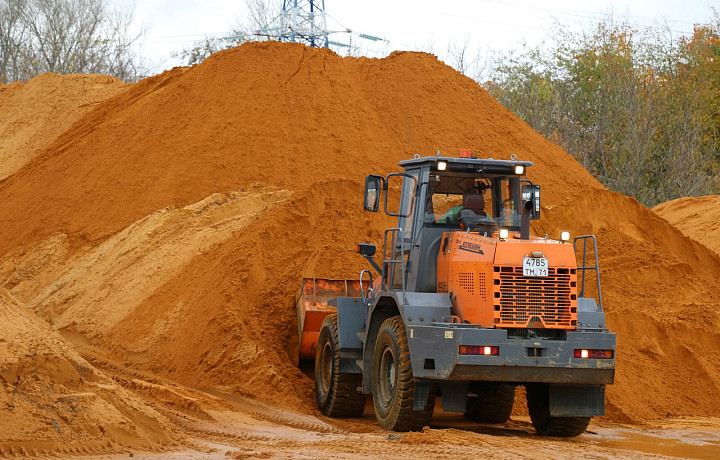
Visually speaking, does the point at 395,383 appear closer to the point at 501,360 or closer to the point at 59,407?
the point at 501,360

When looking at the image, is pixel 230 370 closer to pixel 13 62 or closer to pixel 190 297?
pixel 190 297

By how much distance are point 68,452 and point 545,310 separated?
456 cm

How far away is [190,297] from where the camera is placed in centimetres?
1435

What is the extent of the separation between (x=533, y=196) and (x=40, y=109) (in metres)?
20.0

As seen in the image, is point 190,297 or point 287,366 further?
point 190,297

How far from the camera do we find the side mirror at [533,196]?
10.1 metres

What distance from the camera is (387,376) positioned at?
32.7 feet

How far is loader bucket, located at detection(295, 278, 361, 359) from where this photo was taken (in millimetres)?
12391

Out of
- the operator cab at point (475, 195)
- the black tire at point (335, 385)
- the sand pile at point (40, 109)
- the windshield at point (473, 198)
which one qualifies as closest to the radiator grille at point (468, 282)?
the operator cab at point (475, 195)

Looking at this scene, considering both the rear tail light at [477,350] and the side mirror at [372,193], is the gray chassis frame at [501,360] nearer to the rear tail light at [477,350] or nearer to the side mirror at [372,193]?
the rear tail light at [477,350]

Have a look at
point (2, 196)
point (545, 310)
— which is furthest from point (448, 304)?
point (2, 196)

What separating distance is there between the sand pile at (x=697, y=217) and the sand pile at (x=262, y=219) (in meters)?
3.15

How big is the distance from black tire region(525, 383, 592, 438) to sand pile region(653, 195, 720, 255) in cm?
1031

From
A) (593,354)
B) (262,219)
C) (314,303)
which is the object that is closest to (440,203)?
A: (593,354)
